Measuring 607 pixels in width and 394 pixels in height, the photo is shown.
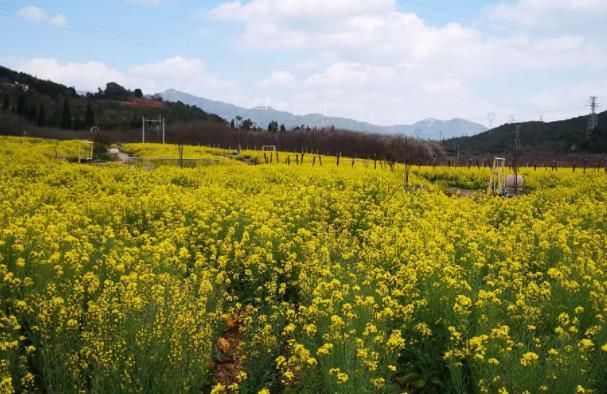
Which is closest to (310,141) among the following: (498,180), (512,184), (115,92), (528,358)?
(512,184)

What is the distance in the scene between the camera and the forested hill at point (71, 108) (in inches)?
3610

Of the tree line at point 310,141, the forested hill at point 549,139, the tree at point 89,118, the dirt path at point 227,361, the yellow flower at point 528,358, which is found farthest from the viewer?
the tree at point 89,118

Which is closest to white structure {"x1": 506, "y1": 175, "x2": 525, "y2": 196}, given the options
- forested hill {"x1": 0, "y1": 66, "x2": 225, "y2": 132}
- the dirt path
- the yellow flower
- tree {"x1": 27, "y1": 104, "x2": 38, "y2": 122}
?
the dirt path

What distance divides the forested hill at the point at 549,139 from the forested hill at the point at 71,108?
214 feet

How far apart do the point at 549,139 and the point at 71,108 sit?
100185 mm

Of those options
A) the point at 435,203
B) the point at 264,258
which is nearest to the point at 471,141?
the point at 435,203

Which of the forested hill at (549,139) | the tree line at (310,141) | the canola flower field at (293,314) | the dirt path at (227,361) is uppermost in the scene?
the forested hill at (549,139)

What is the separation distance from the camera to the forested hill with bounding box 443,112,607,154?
7869cm

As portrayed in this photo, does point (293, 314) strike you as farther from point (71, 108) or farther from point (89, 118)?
point (71, 108)

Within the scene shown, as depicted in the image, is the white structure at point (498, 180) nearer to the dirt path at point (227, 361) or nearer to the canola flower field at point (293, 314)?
the canola flower field at point (293, 314)

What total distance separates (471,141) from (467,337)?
116347 mm

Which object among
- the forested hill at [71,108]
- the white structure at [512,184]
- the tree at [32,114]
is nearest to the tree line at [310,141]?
the forested hill at [71,108]

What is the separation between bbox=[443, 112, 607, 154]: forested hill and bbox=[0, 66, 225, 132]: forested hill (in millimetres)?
65176

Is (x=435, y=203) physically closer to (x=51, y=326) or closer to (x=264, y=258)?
(x=264, y=258)
